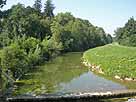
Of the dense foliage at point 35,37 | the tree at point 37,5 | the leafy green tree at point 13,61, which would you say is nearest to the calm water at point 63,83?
the leafy green tree at point 13,61

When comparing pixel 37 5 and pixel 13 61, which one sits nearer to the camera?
pixel 13 61

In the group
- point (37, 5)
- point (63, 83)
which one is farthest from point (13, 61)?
point (37, 5)

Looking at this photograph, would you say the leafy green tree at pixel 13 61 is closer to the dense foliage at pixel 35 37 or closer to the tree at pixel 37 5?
the dense foliage at pixel 35 37

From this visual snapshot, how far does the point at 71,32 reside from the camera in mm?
100562

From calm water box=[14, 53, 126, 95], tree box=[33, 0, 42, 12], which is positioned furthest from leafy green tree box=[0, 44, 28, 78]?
tree box=[33, 0, 42, 12]

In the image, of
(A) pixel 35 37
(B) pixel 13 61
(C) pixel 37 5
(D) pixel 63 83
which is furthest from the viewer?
(C) pixel 37 5

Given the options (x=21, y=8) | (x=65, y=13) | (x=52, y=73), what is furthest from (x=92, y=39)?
(x=52, y=73)

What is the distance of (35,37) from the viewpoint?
8369 centimetres

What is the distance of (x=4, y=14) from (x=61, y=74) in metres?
15.7

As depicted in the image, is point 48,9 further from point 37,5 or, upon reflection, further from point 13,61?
point 13,61

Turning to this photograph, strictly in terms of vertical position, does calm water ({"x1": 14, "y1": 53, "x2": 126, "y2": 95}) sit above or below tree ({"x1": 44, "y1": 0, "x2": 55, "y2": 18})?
below

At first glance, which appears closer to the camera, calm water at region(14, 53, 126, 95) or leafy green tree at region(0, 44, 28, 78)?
calm water at region(14, 53, 126, 95)

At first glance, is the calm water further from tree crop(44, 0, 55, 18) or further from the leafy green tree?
tree crop(44, 0, 55, 18)

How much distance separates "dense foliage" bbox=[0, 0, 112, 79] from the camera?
3688 centimetres
